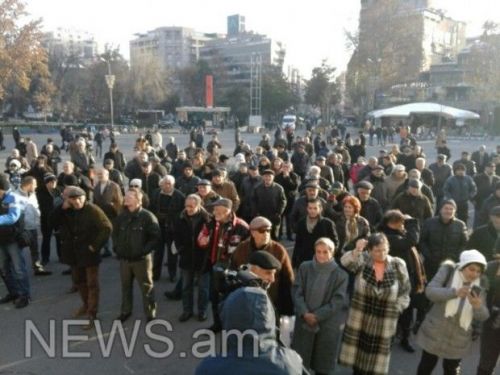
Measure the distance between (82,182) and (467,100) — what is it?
2404 inches

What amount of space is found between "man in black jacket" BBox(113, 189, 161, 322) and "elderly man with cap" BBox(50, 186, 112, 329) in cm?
21

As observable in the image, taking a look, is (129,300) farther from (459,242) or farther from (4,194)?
(459,242)

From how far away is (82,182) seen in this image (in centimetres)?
833

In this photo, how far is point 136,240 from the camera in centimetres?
557

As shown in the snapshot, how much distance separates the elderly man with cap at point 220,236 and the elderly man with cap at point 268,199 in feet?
8.55

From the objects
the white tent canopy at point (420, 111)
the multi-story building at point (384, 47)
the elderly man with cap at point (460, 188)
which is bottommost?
the elderly man with cap at point (460, 188)

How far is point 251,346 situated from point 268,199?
599 centimetres

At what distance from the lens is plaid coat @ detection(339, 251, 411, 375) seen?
4.01m

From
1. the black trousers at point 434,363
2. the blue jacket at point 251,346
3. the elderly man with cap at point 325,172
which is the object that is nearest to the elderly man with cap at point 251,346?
the blue jacket at point 251,346

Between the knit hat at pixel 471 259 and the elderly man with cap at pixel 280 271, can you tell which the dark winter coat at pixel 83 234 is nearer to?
the elderly man with cap at pixel 280 271

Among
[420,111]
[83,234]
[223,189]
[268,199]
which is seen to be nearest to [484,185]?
[268,199]

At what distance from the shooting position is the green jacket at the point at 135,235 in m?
5.57

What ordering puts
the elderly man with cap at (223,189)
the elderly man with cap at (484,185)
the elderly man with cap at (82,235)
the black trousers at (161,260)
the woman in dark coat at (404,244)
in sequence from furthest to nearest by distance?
the elderly man with cap at (484,185) < the elderly man with cap at (223,189) < the black trousers at (161,260) < the elderly man with cap at (82,235) < the woman in dark coat at (404,244)

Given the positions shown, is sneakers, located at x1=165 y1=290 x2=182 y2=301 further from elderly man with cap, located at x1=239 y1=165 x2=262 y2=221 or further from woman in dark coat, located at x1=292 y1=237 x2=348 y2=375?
woman in dark coat, located at x1=292 y1=237 x2=348 y2=375
